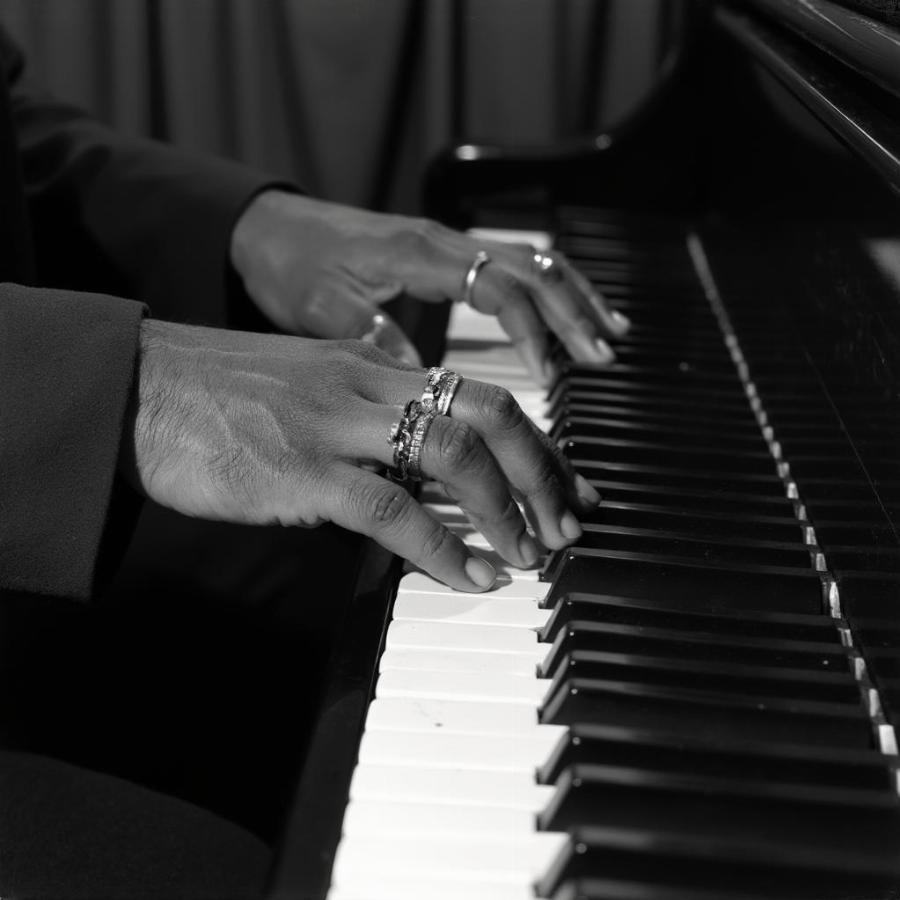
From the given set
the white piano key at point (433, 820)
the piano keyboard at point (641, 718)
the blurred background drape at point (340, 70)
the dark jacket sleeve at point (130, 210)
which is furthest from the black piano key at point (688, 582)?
the blurred background drape at point (340, 70)

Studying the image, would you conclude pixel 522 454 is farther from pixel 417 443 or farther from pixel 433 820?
pixel 433 820

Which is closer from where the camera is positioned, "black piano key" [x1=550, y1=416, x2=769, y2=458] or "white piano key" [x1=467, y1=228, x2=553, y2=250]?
"black piano key" [x1=550, y1=416, x2=769, y2=458]

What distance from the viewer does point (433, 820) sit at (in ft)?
1.85

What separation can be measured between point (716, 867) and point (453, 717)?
168mm

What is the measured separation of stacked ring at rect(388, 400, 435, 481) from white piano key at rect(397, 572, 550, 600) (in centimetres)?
7

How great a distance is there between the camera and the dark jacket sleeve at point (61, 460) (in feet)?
2.41

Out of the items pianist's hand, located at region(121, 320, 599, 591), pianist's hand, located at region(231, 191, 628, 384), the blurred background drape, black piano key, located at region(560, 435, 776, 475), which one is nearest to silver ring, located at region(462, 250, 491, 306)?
pianist's hand, located at region(231, 191, 628, 384)

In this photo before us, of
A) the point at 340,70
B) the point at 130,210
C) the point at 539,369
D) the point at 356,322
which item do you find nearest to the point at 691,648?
the point at 539,369

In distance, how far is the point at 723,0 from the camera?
4.62 feet

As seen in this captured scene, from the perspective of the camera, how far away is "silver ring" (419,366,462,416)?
76 cm

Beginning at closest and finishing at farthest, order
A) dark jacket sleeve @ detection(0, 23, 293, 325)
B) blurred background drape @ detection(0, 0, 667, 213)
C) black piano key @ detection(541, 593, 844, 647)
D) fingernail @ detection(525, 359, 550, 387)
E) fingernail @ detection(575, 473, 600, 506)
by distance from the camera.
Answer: black piano key @ detection(541, 593, 844, 647)
fingernail @ detection(575, 473, 600, 506)
fingernail @ detection(525, 359, 550, 387)
dark jacket sleeve @ detection(0, 23, 293, 325)
blurred background drape @ detection(0, 0, 667, 213)

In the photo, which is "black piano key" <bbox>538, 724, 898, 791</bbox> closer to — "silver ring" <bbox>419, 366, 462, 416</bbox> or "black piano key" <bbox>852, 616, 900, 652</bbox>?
"black piano key" <bbox>852, 616, 900, 652</bbox>

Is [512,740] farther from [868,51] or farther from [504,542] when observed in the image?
[868,51]

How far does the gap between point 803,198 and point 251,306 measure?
0.61 meters
